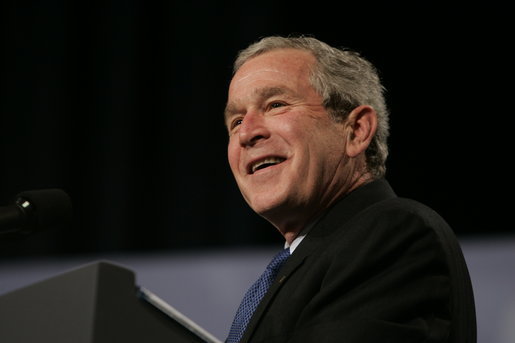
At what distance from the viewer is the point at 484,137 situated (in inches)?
132

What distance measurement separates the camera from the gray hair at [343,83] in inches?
70.4

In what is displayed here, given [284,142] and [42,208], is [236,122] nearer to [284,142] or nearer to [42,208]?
[284,142]

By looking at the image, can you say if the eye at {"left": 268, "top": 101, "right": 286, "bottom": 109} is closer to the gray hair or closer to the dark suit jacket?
the gray hair

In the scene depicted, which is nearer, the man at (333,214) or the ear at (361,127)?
the man at (333,214)

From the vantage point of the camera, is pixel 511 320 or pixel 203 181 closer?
pixel 511 320

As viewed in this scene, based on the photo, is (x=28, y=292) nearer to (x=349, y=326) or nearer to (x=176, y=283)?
(x=349, y=326)

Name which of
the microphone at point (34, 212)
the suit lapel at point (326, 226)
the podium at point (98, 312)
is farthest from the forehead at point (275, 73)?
the podium at point (98, 312)

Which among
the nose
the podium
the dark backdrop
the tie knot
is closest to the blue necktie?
the tie knot

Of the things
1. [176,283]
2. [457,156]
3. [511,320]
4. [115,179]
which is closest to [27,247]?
[115,179]

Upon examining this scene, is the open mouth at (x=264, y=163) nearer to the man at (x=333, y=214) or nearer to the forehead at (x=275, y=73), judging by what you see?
the man at (x=333, y=214)

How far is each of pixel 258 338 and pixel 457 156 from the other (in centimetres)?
227

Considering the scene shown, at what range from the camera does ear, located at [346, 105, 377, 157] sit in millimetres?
1788

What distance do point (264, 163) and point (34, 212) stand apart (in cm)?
64

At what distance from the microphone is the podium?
20 cm
